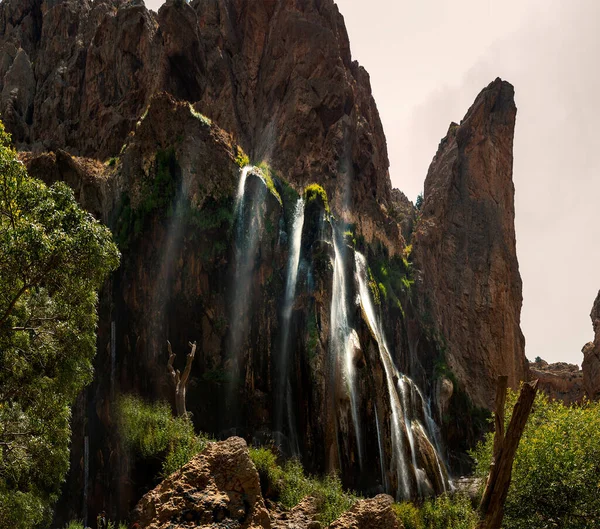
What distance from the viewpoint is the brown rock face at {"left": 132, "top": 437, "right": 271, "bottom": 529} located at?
920cm

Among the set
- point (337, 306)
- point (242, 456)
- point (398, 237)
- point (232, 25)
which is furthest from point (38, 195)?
point (232, 25)

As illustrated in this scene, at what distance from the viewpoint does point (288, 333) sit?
28.1 meters

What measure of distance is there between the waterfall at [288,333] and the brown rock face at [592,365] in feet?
101

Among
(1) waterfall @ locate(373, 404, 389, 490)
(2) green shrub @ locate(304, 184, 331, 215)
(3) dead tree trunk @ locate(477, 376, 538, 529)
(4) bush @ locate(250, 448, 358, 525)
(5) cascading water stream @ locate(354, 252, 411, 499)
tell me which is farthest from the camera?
(2) green shrub @ locate(304, 184, 331, 215)

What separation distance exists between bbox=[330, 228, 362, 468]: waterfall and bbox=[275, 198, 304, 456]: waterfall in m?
2.37

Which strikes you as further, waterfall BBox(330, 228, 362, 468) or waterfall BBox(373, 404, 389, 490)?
waterfall BBox(330, 228, 362, 468)

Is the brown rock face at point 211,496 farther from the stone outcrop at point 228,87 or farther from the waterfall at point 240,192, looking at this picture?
the stone outcrop at point 228,87

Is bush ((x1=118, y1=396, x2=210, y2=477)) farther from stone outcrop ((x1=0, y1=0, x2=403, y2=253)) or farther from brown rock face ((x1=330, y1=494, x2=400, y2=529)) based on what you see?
stone outcrop ((x1=0, y1=0, x2=403, y2=253))

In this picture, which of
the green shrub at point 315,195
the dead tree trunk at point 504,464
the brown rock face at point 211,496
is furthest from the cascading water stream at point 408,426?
the brown rock face at point 211,496

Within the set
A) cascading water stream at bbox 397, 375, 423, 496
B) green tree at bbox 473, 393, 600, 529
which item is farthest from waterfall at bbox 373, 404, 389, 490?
green tree at bbox 473, 393, 600, 529

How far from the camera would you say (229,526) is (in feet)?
30.6

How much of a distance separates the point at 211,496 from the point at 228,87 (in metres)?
40.6

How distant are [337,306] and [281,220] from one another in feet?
21.1

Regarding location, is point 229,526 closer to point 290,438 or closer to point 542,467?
point 542,467
